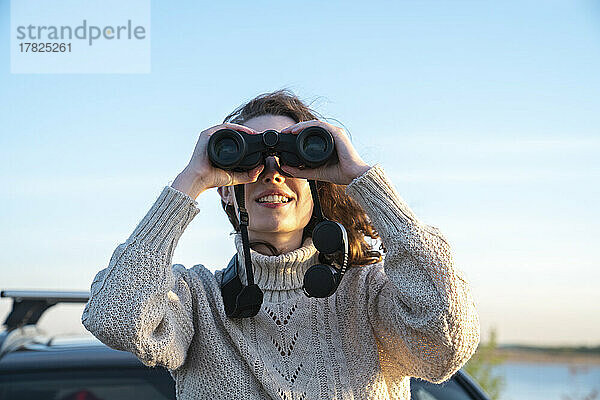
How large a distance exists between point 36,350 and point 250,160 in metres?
1.25

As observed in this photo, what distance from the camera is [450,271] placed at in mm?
2158

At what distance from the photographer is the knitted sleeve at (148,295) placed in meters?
2.11

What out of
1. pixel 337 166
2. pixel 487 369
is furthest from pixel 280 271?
pixel 487 369

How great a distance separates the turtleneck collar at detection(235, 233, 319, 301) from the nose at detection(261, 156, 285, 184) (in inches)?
8.2

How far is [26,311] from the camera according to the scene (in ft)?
10.9

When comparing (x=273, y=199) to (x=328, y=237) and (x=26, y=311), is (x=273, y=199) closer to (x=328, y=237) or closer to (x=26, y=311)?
(x=328, y=237)

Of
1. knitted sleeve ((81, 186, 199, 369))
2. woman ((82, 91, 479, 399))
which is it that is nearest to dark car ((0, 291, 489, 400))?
woman ((82, 91, 479, 399))

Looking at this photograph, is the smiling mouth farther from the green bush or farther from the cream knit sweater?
the green bush

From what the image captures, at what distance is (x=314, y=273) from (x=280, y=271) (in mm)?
197

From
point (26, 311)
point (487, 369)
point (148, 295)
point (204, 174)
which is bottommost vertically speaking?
point (487, 369)

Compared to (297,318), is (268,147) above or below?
above

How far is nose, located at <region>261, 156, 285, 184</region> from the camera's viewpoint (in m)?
2.40

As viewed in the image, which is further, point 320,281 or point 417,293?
point 320,281

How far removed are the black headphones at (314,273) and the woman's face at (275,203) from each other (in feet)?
0.18
